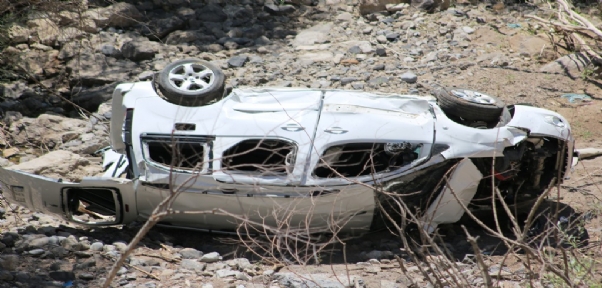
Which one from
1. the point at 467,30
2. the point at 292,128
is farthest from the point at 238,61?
the point at 292,128

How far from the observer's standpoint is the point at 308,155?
6.37 m

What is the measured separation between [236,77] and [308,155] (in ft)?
15.9

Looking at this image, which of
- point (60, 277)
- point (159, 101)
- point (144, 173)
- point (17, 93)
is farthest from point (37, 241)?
point (17, 93)

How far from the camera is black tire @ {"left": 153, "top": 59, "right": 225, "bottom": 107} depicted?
6.85 metres

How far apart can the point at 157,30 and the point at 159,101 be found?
5.97 meters

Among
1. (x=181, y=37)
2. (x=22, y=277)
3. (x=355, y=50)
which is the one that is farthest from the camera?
(x=181, y=37)

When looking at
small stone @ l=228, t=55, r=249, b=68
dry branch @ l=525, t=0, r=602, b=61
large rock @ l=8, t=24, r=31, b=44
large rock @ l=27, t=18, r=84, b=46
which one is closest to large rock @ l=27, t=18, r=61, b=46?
large rock @ l=27, t=18, r=84, b=46

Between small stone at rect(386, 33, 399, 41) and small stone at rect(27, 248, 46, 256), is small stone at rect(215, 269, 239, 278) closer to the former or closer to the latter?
small stone at rect(27, 248, 46, 256)

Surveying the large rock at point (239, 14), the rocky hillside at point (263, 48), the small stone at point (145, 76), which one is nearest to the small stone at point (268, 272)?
the rocky hillside at point (263, 48)

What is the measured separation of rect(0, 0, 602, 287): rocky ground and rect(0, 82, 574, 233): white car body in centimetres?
42

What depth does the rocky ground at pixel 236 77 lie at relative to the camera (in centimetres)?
646

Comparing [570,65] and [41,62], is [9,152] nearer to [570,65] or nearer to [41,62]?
[41,62]

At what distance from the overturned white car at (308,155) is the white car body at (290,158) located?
0.01 m

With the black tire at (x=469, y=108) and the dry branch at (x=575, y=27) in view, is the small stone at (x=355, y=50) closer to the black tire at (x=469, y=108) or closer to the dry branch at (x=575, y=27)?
the dry branch at (x=575, y=27)
